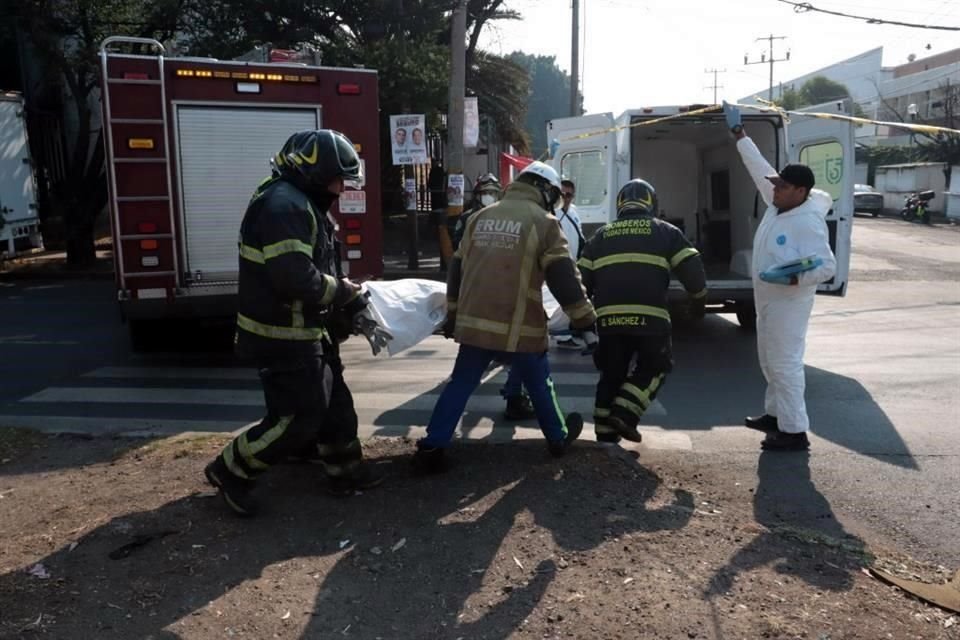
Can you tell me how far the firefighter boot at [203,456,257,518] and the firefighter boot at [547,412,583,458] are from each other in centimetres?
175

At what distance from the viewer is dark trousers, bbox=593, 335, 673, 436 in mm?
5254

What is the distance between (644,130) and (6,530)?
29.9 ft

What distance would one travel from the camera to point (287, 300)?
13.4 ft

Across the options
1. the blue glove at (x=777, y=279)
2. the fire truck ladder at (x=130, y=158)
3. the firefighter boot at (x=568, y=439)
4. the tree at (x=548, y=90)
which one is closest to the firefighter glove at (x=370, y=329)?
the firefighter boot at (x=568, y=439)

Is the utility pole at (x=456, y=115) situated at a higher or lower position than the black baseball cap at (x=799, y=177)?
higher

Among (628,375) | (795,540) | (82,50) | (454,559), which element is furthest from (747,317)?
(82,50)

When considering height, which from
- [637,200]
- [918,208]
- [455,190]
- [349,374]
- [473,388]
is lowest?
[349,374]

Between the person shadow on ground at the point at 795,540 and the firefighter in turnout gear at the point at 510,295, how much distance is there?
1364mm

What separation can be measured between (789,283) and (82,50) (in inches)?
584

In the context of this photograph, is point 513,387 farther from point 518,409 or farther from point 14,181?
point 14,181

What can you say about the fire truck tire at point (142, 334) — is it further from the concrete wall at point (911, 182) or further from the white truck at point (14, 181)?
the concrete wall at point (911, 182)

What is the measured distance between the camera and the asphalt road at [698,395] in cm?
500

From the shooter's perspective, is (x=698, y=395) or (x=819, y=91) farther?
(x=819, y=91)

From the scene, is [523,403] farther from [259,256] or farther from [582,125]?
[582,125]
